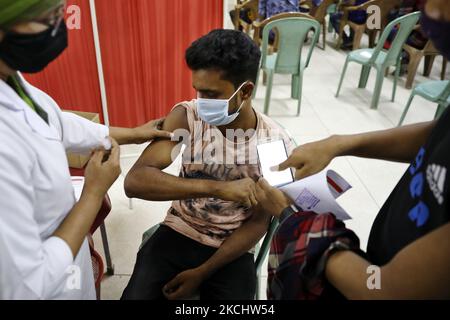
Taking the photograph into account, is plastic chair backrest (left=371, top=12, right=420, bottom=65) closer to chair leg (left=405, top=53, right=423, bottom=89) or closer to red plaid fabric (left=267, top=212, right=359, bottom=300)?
chair leg (left=405, top=53, right=423, bottom=89)

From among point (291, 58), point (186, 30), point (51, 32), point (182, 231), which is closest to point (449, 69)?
point (291, 58)

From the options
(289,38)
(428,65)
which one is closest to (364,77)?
(428,65)

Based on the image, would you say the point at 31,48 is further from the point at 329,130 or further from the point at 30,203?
the point at 329,130

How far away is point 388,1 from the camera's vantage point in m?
4.08

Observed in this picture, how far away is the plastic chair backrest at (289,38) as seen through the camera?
3115 millimetres

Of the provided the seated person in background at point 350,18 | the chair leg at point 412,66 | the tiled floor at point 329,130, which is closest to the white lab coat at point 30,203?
the tiled floor at point 329,130

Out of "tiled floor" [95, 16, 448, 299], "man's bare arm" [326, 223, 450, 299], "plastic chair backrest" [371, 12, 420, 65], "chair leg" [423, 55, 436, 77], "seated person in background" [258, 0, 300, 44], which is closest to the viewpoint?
"man's bare arm" [326, 223, 450, 299]

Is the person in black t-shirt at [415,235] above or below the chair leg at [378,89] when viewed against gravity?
above

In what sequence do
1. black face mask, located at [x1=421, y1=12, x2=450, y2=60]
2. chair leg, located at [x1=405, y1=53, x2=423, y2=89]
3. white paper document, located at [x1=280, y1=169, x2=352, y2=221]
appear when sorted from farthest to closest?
1. chair leg, located at [x1=405, y1=53, x2=423, y2=89]
2. white paper document, located at [x1=280, y1=169, x2=352, y2=221]
3. black face mask, located at [x1=421, y1=12, x2=450, y2=60]

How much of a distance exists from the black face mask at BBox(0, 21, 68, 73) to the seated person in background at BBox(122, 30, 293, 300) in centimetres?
53

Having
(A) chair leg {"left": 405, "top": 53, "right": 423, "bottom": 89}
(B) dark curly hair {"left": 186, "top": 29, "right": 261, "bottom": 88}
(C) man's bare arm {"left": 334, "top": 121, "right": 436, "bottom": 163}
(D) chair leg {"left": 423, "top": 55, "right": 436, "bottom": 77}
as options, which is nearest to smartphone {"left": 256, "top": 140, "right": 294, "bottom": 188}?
(C) man's bare arm {"left": 334, "top": 121, "right": 436, "bottom": 163}

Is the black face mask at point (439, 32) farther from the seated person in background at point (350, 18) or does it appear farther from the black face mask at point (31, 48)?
the seated person in background at point (350, 18)

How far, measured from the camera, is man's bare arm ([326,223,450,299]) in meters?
0.56
